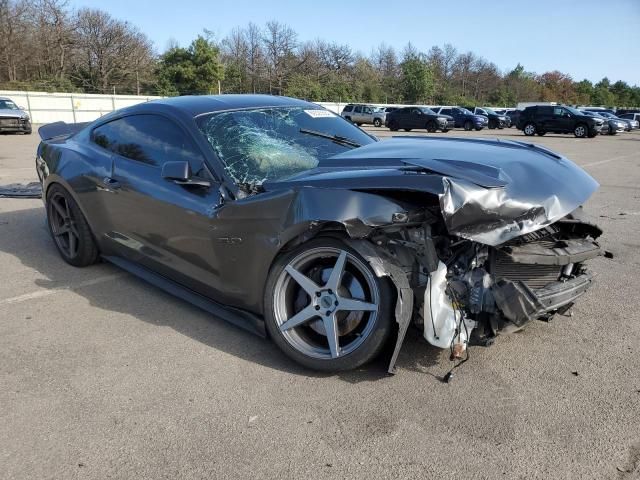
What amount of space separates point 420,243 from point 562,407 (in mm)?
1051

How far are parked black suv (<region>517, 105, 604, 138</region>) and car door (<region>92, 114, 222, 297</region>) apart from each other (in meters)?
29.6

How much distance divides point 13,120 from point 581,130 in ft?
91.7

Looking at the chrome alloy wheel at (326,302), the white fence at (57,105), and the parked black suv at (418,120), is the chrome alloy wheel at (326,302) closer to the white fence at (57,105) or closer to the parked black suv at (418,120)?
the parked black suv at (418,120)

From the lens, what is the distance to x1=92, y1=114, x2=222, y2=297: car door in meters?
3.37

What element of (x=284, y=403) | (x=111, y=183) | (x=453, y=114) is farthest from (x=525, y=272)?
(x=453, y=114)

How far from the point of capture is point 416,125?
3284 centimetres

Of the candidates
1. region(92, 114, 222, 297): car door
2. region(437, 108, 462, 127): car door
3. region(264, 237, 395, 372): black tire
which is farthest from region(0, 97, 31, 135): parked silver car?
region(437, 108, 462, 127): car door

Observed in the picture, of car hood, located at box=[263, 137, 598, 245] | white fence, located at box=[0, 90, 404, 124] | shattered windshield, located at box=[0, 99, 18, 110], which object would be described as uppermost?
car hood, located at box=[263, 137, 598, 245]

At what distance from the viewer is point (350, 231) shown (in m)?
2.70

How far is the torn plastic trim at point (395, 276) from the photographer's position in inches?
105

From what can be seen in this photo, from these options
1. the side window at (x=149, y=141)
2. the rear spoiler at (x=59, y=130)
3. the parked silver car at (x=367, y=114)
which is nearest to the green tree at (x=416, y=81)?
the parked silver car at (x=367, y=114)

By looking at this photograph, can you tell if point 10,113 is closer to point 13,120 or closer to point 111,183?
point 13,120

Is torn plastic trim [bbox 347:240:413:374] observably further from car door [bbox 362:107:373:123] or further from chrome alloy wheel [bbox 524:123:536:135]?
car door [bbox 362:107:373:123]

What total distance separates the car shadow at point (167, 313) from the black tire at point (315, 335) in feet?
0.35
